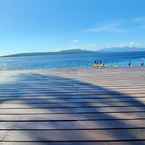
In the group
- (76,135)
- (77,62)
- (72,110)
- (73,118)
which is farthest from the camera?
(77,62)

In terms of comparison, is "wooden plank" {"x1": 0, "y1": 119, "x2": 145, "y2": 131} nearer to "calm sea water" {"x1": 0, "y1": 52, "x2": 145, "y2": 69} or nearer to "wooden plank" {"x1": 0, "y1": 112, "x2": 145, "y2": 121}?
"wooden plank" {"x1": 0, "y1": 112, "x2": 145, "y2": 121}

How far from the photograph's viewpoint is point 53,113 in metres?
3.08

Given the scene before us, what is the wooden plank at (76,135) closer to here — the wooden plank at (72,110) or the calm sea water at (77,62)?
the wooden plank at (72,110)

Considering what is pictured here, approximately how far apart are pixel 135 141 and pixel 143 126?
14.4 inches

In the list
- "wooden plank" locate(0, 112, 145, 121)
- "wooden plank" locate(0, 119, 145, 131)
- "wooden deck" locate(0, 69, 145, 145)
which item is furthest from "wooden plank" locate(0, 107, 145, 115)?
"wooden plank" locate(0, 119, 145, 131)

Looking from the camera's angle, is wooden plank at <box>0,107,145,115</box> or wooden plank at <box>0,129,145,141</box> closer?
wooden plank at <box>0,129,145,141</box>

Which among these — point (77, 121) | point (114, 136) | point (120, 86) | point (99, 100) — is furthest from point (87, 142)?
point (120, 86)

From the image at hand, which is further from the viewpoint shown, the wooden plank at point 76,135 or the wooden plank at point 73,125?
the wooden plank at point 73,125

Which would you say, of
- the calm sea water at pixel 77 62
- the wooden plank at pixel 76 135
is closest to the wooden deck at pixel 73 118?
the wooden plank at pixel 76 135

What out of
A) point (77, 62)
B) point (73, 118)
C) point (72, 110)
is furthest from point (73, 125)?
point (77, 62)

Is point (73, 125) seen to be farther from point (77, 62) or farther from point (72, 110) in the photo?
point (77, 62)

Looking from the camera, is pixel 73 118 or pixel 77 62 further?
pixel 77 62

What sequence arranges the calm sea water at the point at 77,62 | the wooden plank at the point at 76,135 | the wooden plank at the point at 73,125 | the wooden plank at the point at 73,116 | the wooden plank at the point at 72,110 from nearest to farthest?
1. the wooden plank at the point at 76,135
2. the wooden plank at the point at 73,125
3. the wooden plank at the point at 73,116
4. the wooden plank at the point at 72,110
5. the calm sea water at the point at 77,62

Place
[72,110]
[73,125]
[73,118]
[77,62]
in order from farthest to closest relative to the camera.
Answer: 1. [77,62]
2. [72,110]
3. [73,118]
4. [73,125]
